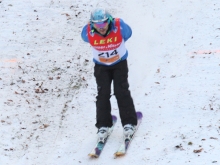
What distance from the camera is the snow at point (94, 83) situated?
21.5ft

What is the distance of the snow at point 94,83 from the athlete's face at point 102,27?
5.04 ft

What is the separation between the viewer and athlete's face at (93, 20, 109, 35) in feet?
20.5

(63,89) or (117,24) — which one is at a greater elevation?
(117,24)

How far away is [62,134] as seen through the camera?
711 centimetres

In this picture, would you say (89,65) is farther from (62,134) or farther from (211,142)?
(211,142)

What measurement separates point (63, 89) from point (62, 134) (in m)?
1.39

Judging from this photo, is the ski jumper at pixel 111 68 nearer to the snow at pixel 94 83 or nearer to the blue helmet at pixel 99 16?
the blue helmet at pixel 99 16

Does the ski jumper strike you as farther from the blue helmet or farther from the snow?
the snow

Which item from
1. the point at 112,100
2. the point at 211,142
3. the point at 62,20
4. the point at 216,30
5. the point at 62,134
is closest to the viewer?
the point at 211,142

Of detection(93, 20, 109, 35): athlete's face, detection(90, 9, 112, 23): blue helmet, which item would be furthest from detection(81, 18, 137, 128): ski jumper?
detection(90, 9, 112, 23): blue helmet

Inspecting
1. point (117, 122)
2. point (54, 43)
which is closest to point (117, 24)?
point (117, 122)

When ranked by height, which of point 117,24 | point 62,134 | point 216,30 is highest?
point 117,24

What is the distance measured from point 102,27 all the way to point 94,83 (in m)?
2.28

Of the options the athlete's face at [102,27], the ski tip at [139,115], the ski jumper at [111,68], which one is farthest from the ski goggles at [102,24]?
the ski tip at [139,115]
